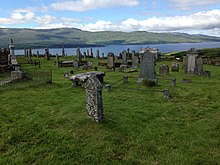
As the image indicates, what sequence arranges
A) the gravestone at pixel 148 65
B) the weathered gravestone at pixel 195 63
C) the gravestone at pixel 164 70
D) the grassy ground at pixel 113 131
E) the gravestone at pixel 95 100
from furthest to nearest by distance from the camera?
the weathered gravestone at pixel 195 63 → the gravestone at pixel 164 70 → the gravestone at pixel 148 65 → the gravestone at pixel 95 100 → the grassy ground at pixel 113 131

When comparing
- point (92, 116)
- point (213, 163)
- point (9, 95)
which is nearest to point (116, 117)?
point (92, 116)

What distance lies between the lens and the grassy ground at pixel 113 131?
6.85 metres

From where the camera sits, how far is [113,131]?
338 inches

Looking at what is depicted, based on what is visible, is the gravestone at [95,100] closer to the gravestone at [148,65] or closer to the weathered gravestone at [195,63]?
the gravestone at [148,65]

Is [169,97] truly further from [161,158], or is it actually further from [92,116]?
[161,158]

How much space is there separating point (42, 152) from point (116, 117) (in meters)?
3.95

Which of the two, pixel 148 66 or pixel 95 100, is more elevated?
pixel 148 66

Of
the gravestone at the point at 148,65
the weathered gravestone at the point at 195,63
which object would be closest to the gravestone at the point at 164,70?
the weathered gravestone at the point at 195,63

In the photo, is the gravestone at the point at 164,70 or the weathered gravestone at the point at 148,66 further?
the gravestone at the point at 164,70

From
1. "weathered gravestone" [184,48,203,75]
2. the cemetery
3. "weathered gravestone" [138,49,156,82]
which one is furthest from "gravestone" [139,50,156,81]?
"weathered gravestone" [184,48,203,75]

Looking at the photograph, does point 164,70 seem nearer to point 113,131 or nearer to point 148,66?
point 148,66

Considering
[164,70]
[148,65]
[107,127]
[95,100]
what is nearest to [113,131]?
[107,127]

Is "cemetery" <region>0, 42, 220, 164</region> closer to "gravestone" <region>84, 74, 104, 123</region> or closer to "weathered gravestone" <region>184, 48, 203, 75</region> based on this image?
"gravestone" <region>84, 74, 104, 123</region>

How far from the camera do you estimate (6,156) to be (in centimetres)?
688
